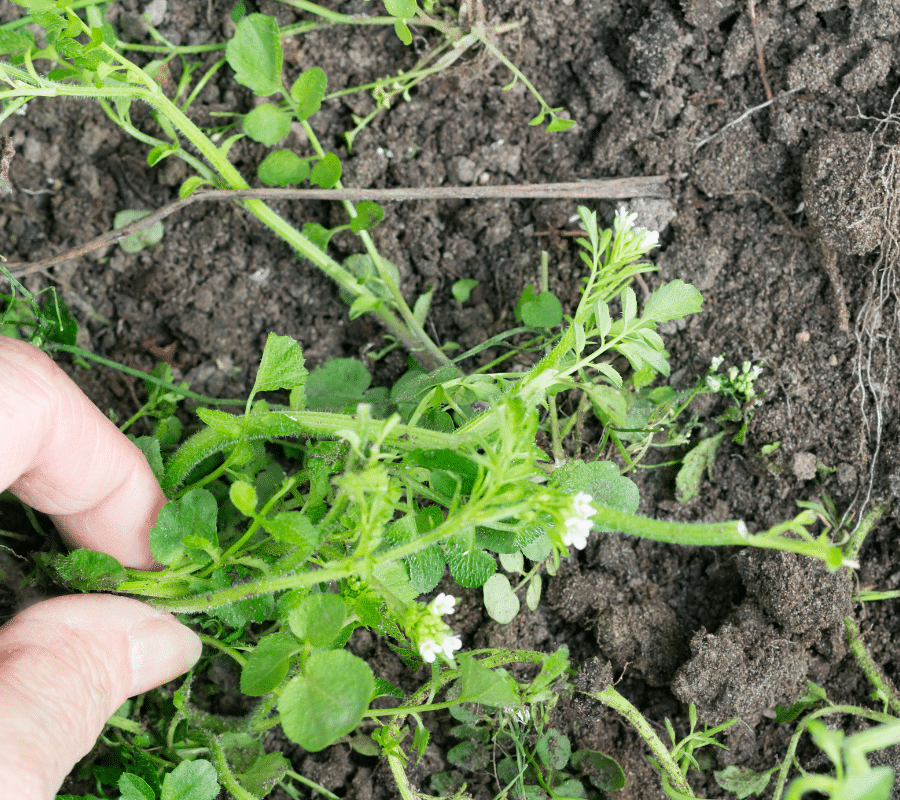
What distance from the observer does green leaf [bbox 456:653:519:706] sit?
1574 millimetres

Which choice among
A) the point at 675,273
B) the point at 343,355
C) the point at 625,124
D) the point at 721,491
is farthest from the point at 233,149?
the point at 721,491

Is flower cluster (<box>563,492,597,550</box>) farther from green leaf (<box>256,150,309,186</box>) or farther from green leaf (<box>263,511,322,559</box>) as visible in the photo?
green leaf (<box>256,150,309,186</box>)

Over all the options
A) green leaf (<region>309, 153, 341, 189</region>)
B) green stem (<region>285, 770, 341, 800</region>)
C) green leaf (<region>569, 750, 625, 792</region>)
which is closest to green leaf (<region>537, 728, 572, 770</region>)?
green leaf (<region>569, 750, 625, 792</region>)

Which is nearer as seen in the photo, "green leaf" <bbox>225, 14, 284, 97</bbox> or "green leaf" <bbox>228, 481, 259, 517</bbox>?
"green leaf" <bbox>228, 481, 259, 517</bbox>

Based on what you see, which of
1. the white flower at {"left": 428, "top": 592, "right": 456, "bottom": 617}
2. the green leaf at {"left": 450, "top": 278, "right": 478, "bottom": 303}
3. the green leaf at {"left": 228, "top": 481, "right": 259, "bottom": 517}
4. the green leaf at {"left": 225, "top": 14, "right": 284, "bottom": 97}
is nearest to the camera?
the white flower at {"left": 428, "top": 592, "right": 456, "bottom": 617}

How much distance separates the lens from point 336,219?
7.41 feet

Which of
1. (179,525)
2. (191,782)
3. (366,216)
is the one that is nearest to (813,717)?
(191,782)

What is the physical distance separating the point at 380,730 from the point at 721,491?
3.81 feet

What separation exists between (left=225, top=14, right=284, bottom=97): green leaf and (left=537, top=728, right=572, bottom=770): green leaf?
1.89 m

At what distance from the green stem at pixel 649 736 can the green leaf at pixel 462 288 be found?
3.85 ft

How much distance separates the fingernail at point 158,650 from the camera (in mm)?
1643

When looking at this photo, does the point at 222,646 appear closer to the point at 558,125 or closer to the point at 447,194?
the point at 447,194

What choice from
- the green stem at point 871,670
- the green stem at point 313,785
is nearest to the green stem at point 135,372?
the green stem at point 313,785

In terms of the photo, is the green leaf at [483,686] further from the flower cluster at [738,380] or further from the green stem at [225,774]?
the flower cluster at [738,380]
